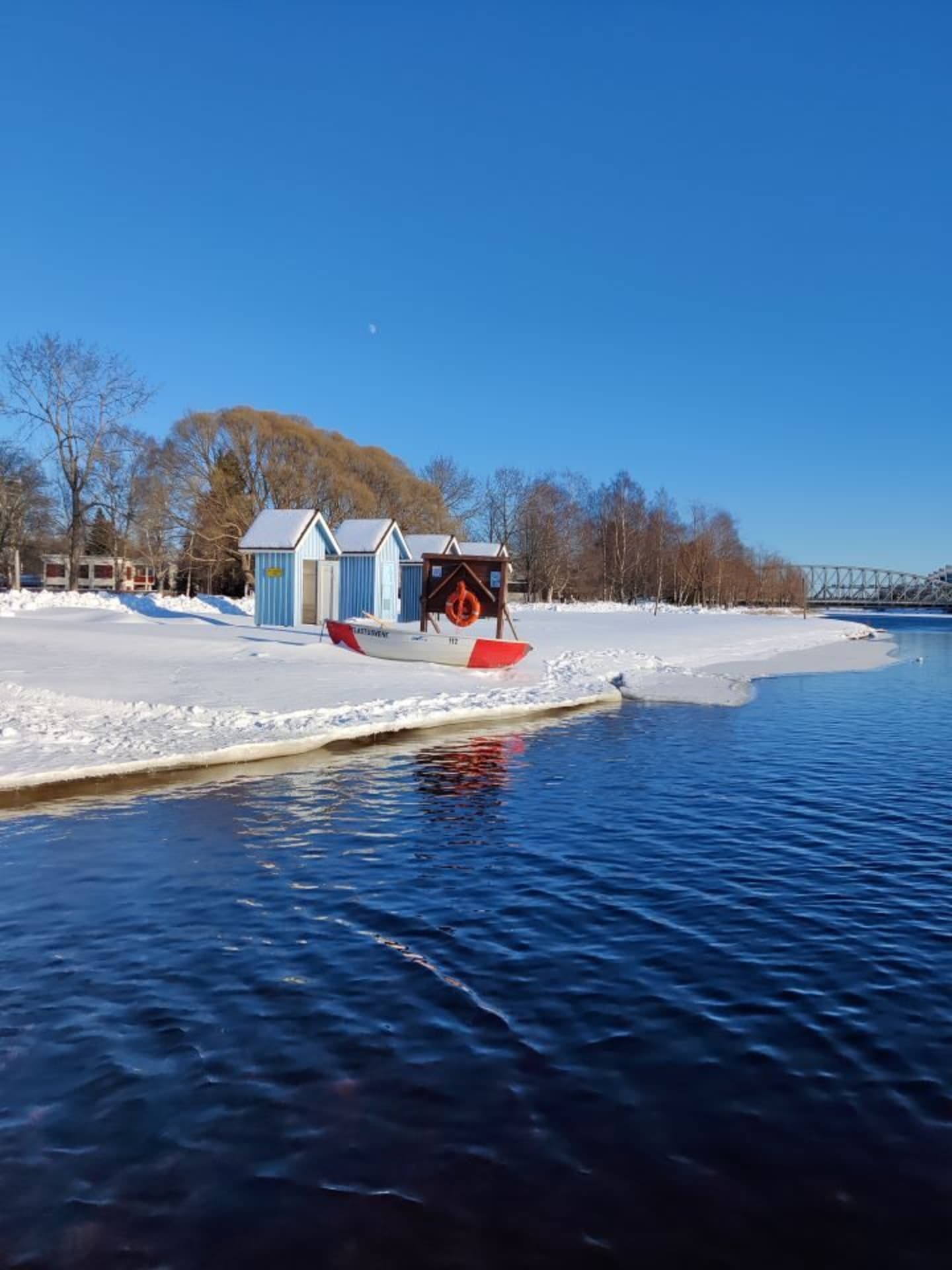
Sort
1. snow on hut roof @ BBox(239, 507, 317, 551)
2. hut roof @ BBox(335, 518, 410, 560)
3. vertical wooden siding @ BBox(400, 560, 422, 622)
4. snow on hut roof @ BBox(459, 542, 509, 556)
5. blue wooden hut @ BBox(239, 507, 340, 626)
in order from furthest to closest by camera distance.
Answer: snow on hut roof @ BBox(459, 542, 509, 556)
vertical wooden siding @ BBox(400, 560, 422, 622)
hut roof @ BBox(335, 518, 410, 560)
blue wooden hut @ BBox(239, 507, 340, 626)
snow on hut roof @ BBox(239, 507, 317, 551)

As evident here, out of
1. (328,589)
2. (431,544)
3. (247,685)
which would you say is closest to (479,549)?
(431,544)

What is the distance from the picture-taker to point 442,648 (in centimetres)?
2559

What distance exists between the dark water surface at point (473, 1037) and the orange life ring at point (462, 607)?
58.4 ft

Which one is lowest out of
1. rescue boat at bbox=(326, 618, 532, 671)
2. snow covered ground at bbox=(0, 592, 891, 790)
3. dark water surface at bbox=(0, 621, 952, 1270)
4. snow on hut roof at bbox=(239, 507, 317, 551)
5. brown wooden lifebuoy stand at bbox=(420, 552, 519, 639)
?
dark water surface at bbox=(0, 621, 952, 1270)

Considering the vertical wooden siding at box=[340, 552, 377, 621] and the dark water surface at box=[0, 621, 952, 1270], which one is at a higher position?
the vertical wooden siding at box=[340, 552, 377, 621]

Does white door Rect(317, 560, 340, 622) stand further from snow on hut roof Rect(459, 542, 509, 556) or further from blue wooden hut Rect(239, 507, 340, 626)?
snow on hut roof Rect(459, 542, 509, 556)

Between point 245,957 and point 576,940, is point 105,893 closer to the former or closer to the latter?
point 245,957

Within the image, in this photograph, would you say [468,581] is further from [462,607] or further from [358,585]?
[358,585]

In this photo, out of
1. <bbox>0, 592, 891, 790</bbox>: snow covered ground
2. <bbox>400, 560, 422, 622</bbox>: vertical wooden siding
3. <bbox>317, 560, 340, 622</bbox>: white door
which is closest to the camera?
<bbox>0, 592, 891, 790</bbox>: snow covered ground

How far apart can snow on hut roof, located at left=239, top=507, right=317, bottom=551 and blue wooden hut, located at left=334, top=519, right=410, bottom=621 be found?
2.17 meters

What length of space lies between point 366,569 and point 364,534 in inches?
64.2

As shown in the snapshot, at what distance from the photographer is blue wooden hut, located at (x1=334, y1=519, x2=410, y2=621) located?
39719 millimetres

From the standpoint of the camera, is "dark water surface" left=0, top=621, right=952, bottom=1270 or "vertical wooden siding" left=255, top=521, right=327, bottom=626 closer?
"dark water surface" left=0, top=621, right=952, bottom=1270

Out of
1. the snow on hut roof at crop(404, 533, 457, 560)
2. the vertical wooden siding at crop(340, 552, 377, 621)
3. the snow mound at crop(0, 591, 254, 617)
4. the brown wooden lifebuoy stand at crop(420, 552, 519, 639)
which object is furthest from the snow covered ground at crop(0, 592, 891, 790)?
the snow on hut roof at crop(404, 533, 457, 560)
